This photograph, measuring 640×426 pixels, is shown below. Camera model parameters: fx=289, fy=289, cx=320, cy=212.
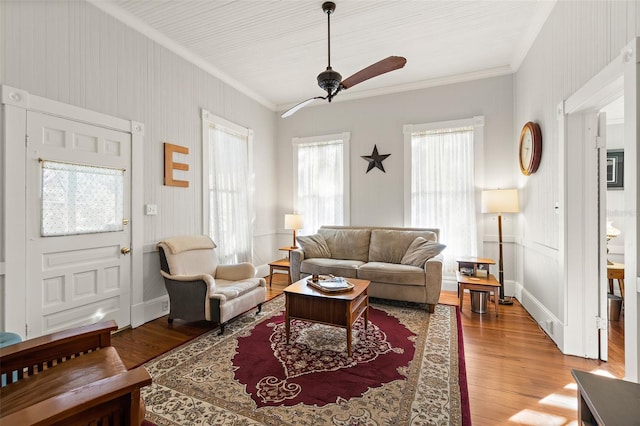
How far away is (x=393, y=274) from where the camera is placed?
362 centimetres

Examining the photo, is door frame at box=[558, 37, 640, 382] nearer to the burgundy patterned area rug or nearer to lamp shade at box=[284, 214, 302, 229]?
the burgundy patterned area rug

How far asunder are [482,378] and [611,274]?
2.34 m

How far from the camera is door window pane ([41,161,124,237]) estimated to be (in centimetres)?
245

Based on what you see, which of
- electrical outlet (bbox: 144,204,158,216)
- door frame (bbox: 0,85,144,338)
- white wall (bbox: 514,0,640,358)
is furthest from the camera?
electrical outlet (bbox: 144,204,158,216)

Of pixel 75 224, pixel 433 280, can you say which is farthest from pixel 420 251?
pixel 75 224

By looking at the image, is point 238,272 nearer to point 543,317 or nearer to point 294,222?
point 294,222

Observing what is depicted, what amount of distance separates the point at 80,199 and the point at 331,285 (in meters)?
2.44

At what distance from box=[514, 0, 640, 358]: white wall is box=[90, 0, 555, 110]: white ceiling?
39cm

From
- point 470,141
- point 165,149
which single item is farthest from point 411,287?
point 165,149

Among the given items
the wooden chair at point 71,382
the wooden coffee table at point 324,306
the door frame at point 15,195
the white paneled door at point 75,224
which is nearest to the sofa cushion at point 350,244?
the wooden coffee table at point 324,306

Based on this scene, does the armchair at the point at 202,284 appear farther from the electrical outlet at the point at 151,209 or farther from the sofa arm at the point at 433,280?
the sofa arm at the point at 433,280

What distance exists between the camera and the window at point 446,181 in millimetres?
4293

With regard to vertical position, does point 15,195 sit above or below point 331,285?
above

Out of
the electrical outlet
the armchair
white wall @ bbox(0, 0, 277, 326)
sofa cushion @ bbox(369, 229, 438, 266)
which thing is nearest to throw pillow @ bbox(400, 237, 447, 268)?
sofa cushion @ bbox(369, 229, 438, 266)
